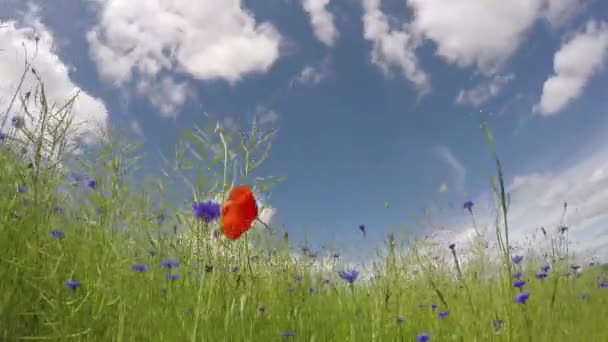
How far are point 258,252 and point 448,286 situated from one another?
1.58 m

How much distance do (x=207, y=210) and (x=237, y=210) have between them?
0.24 meters

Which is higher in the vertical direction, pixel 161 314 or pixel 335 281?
pixel 335 281

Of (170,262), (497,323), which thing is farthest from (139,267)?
(497,323)

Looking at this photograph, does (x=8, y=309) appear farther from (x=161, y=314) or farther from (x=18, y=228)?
(x=161, y=314)

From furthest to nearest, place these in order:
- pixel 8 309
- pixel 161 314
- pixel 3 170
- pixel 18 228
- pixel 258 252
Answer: pixel 258 252 < pixel 3 170 < pixel 161 314 < pixel 18 228 < pixel 8 309

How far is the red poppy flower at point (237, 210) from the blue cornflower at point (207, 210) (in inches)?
6.7

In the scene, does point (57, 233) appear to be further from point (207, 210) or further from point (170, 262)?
point (207, 210)

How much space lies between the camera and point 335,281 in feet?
13.0

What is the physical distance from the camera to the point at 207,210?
6.73ft

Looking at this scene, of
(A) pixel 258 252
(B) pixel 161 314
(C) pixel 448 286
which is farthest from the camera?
(C) pixel 448 286

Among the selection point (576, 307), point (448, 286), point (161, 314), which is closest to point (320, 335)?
point (161, 314)

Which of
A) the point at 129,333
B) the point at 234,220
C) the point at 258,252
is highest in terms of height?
the point at 258,252

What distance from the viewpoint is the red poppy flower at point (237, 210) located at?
1853mm

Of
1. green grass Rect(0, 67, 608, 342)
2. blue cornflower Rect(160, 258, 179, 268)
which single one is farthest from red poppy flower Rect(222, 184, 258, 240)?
blue cornflower Rect(160, 258, 179, 268)
